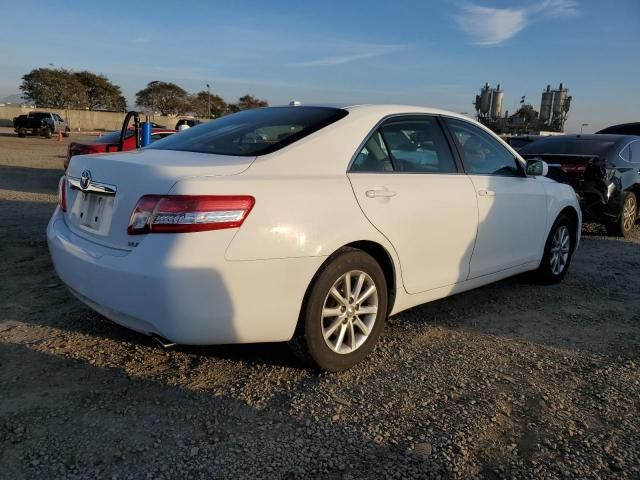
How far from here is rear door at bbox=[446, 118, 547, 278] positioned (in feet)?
13.2

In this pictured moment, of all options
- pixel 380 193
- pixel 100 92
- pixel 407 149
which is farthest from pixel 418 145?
pixel 100 92

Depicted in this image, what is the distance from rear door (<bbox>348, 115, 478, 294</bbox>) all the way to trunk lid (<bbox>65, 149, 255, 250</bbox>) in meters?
0.82

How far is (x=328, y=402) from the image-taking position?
2818mm

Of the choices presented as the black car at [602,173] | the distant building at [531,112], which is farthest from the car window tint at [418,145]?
the distant building at [531,112]

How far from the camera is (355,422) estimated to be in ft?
8.66

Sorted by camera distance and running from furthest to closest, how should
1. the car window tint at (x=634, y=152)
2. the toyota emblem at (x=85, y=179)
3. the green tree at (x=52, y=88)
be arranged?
the green tree at (x=52, y=88), the car window tint at (x=634, y=152), the toyota emblem at (x=85, y=179)

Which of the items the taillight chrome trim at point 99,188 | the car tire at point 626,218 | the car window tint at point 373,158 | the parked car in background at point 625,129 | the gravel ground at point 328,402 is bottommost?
the gravel ground at point 328,402

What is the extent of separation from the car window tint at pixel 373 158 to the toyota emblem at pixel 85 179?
1498 mm

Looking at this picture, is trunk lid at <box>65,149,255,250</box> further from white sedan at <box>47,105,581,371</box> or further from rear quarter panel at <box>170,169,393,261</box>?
rear quarter panel at <box>170,169,393,261</box>

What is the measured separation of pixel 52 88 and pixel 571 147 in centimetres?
6590

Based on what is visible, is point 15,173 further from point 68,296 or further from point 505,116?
point 505,116

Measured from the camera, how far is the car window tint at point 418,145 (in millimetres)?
3516

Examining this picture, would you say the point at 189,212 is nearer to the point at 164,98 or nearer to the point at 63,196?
the point at 63,196

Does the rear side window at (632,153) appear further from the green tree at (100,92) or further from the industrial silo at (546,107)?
the green tree at (100,92)
